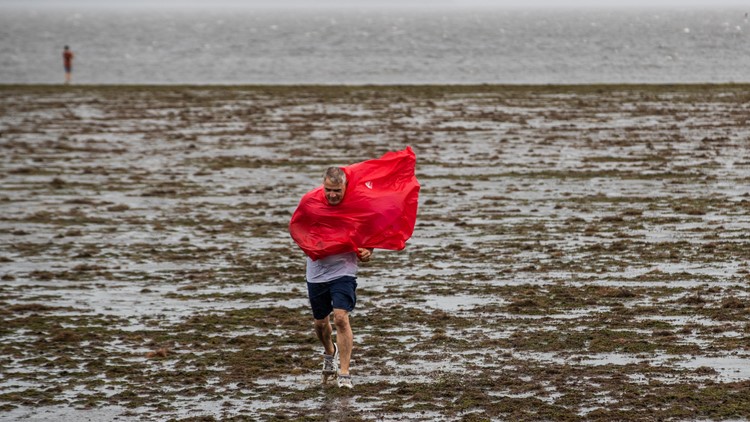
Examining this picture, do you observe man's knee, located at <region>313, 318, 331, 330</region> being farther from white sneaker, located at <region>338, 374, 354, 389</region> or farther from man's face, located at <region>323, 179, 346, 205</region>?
man's face, located at <region>323, 179, 346, 205</region>

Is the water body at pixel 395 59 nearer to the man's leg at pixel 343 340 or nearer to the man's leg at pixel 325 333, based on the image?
the man's leg at pixel 325 333

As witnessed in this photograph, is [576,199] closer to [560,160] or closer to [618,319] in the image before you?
[560,160]

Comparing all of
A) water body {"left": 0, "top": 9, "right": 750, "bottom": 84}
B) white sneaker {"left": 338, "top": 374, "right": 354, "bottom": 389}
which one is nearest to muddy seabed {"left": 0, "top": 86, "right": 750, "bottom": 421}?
white sneaker {"left": 338, "top": 374, "right": 354, "bottom": 389}

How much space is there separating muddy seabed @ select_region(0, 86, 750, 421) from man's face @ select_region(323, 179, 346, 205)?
1510mm

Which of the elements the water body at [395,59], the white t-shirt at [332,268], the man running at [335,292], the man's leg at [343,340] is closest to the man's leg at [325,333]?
the man running at [335,292]

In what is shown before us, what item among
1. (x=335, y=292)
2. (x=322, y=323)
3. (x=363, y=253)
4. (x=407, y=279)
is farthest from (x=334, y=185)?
(x=407, y=279)

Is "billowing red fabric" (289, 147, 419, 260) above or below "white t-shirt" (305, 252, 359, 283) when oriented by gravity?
above

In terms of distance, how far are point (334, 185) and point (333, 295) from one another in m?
0.89

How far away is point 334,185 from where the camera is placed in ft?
33.3

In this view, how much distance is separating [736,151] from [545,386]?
53.5 feet

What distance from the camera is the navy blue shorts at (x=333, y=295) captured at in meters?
10.2

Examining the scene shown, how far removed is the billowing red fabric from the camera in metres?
10.2

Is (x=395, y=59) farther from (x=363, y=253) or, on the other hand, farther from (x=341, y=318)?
(x=341, y=318)

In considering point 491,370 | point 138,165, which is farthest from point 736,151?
point 491,370
